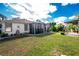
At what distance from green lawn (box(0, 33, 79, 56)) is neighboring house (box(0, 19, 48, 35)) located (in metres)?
0.10

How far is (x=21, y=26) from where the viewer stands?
239 cm

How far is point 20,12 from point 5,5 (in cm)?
21

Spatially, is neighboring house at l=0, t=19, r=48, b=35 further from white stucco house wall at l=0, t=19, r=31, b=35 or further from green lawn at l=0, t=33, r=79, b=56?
green lawn at l=0, t=33, r=79, b=56

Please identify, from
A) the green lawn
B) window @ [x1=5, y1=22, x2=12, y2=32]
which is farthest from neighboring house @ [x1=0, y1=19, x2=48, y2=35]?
the green lawn

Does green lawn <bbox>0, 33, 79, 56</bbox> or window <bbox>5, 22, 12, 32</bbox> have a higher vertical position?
window <bbox>5, 22, 12, 32</bbox>

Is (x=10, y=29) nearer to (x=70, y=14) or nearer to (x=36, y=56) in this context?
(x=36, y=56)

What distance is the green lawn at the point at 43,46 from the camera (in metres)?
2.28

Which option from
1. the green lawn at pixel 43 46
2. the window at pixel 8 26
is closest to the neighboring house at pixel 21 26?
the window at pixel 8 26

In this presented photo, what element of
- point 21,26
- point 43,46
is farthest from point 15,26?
point 43,46

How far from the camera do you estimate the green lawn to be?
228 centimetres

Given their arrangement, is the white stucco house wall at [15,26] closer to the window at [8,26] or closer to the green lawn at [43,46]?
the window at [8,26]

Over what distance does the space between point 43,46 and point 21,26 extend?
15.4 inches

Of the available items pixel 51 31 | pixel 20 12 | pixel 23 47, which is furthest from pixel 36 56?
pixel 20 12

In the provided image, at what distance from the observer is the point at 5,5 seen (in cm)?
231
